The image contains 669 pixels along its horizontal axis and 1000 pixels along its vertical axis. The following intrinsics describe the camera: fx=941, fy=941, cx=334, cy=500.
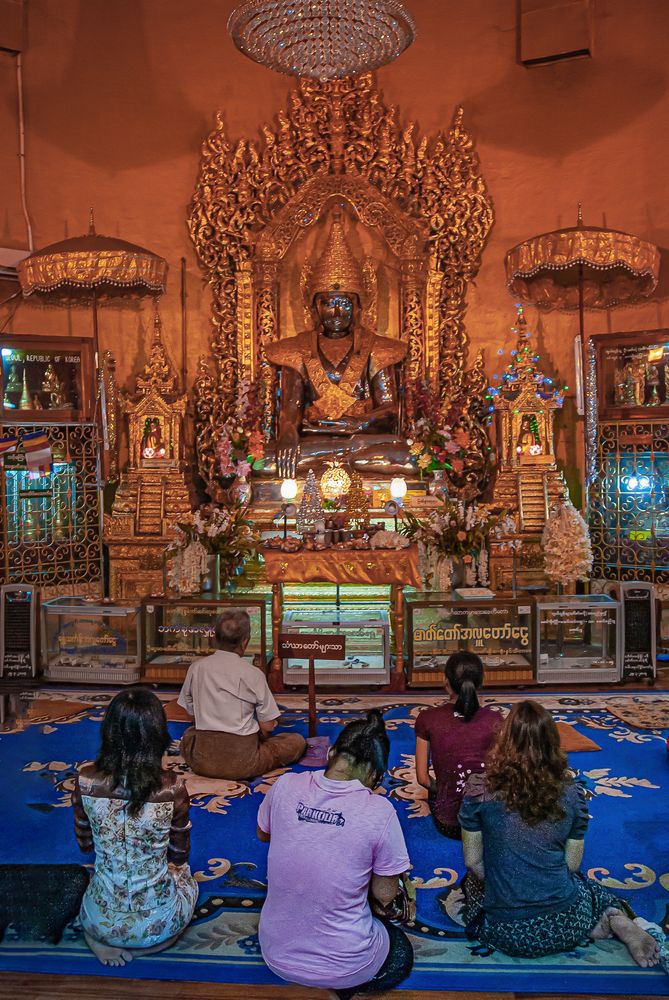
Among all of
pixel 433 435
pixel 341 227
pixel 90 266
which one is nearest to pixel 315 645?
pixel 433 435

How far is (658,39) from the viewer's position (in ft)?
31.0

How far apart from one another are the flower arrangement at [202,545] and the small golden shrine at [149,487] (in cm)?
160

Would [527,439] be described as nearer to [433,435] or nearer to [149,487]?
[433,435]

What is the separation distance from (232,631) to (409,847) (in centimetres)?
132

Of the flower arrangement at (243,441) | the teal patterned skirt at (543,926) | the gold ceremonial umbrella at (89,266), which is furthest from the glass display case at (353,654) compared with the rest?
the gold ceremonial umbrella at (89,266)

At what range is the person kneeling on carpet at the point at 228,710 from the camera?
4543mm

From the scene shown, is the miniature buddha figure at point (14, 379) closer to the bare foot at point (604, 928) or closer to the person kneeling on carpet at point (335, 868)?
the person kneeling on carpet at point (335, 868)

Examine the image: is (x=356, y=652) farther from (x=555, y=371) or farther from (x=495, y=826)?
(x=555, y=371)

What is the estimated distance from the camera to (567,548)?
23.8 feet

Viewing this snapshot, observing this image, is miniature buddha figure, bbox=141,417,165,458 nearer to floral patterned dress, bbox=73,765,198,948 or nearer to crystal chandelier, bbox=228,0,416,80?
crystal chandelier, bbox=228,0,416,80

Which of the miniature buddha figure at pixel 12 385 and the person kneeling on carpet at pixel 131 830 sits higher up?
the miniature buddha figure at pixel 12 385

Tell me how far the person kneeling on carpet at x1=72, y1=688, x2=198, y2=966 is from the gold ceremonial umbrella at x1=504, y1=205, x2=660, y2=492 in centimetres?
664

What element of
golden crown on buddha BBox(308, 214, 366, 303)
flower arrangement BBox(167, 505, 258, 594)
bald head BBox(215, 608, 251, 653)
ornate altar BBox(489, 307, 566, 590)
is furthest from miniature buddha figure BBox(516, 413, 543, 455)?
bald head BBox(215, 608, 251, 653)

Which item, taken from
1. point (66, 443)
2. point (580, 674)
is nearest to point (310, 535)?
point (580, 674)
